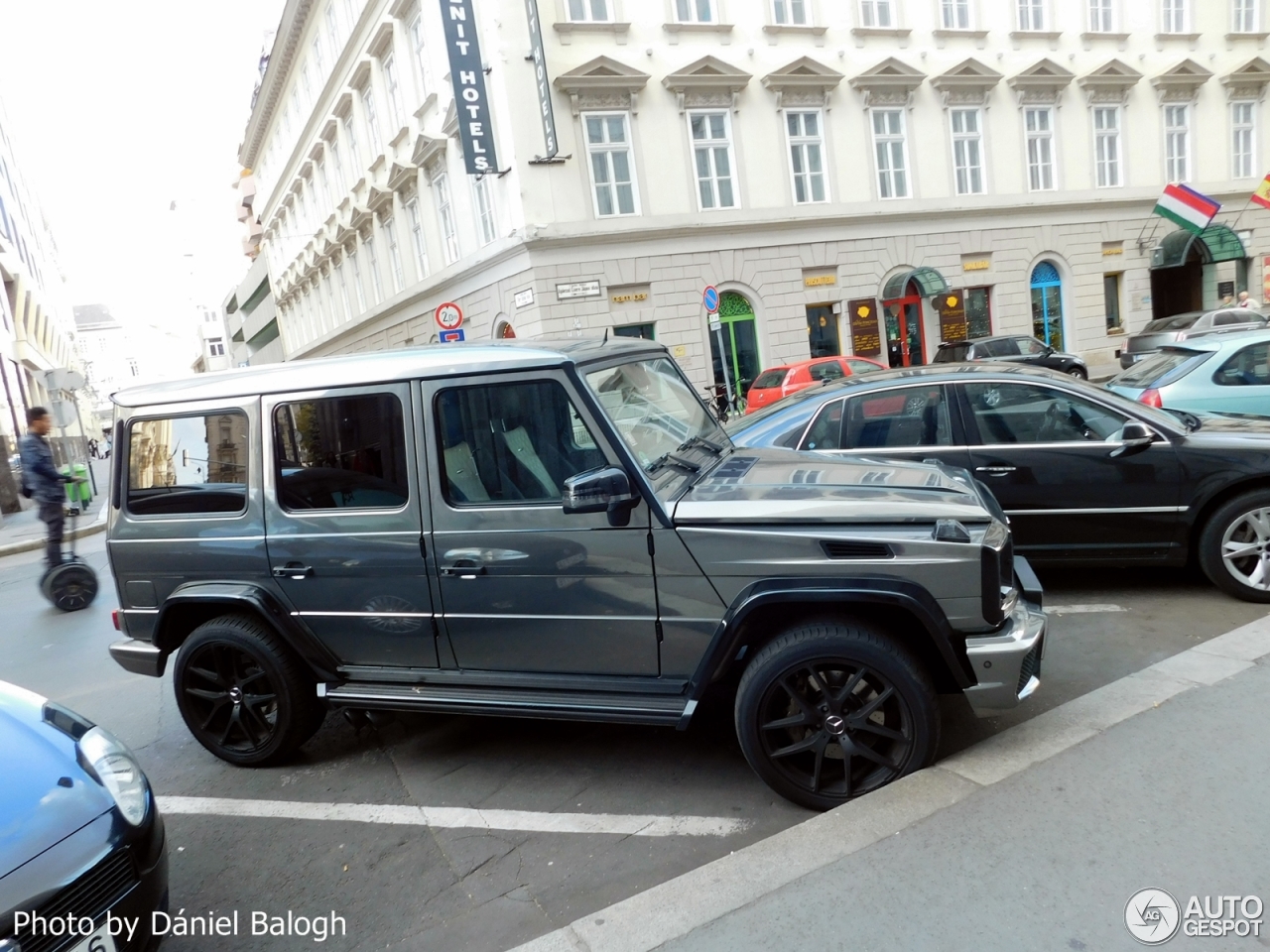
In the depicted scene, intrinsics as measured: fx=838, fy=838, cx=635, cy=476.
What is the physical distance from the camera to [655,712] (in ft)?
10.9

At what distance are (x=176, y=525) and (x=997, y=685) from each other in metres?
3.75

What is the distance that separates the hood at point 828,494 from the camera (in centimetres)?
316

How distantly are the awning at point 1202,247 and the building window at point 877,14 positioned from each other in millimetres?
10874

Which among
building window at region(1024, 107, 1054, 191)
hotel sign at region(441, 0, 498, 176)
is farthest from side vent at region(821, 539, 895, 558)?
building window at region(1024, 107, 1054, 191)

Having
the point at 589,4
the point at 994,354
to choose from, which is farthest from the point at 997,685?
the point at 589,4

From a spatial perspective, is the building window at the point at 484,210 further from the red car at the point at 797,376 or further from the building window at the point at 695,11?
the red car at the point at 797,376

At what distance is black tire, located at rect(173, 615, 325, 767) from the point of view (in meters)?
4.01

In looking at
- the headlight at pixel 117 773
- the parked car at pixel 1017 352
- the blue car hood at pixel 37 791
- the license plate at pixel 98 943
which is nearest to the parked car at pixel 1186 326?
the parked car at pixel 1017 352

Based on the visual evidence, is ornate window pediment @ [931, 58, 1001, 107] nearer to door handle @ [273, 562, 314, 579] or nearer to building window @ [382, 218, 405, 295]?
building window @ [382, 218, 405, 295]

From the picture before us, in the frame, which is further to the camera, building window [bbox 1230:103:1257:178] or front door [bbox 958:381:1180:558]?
building window [bbox 1230:103:1257:178]

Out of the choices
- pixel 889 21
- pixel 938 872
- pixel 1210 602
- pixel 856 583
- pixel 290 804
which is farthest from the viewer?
pixel 889 21

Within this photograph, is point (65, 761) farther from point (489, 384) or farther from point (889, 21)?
point (889, 21)

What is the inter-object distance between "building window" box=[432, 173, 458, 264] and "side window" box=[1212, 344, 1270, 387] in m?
19.0

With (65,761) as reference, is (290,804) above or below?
below
